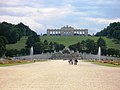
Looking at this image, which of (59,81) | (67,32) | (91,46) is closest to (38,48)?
(91,46)

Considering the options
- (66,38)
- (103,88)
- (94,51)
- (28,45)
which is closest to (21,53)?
(28,45)

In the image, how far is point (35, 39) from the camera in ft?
427

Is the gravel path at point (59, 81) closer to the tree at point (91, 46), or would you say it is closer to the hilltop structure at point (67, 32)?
the tree at point (91, 46)

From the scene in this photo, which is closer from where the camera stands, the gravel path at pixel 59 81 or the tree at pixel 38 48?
the gravel path at pixel 59 81

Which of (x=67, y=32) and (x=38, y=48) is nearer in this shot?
(x=38, y=48)

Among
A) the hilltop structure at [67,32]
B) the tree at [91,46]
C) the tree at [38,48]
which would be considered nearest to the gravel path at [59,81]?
the tree at [38,48]

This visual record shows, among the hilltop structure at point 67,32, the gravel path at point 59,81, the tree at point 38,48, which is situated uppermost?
the hilltop structure at point 67,32

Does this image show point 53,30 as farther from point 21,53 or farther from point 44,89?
point 44,89

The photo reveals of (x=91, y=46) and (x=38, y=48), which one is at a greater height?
(x=91, y=46)

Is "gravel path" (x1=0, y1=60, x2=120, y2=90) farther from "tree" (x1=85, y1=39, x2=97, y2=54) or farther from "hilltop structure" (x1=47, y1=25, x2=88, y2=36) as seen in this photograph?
"hilltop structure" (x1=47, y1=25, x2=88, y2=36)

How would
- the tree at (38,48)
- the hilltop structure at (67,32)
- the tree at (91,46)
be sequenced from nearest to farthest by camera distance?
the tree at (38,48) < the tree at (91,46) < the hilltop structure at (67,32)

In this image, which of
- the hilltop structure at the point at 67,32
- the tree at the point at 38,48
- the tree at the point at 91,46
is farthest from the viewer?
the hilltop structure at the point at 67,32

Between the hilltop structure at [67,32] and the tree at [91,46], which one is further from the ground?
the hilltop structure at [67,32]

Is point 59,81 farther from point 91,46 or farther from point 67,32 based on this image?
point 67,32
